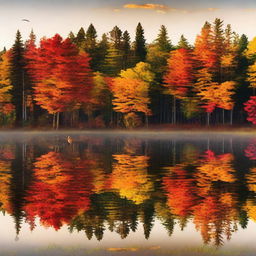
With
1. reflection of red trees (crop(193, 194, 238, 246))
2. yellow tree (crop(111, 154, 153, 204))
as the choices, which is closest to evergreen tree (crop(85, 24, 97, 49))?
yellow tree (crop(111, 154, 153, 204))

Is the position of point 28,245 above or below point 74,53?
below

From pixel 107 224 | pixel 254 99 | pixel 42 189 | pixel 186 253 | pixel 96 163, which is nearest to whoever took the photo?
pixel 186 253

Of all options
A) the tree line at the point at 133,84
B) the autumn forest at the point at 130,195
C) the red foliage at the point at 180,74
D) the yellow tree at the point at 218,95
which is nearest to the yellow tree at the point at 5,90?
the tree line at the point at 133,84

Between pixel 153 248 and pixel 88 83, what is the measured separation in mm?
64093

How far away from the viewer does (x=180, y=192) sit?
1869 centimetres

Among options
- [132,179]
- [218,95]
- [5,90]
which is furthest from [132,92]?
[132,179]

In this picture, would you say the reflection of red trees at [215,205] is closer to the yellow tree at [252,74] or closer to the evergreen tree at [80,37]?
the yellow tree at [252,74]

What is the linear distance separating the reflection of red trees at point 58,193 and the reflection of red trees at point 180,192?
8.94ft

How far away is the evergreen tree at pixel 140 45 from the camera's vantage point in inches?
3533

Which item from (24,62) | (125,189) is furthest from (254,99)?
(125,189)

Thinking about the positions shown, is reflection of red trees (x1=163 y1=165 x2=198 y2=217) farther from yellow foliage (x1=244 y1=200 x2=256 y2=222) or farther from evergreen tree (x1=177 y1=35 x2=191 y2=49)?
evergreen tree (x1=177 y1=35 x2=191 y2=49)

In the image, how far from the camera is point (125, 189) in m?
19.5

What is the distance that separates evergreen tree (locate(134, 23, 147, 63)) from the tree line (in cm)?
299

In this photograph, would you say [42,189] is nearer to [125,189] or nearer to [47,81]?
[125,189]
